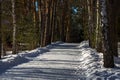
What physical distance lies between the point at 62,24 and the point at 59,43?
11.6 meters

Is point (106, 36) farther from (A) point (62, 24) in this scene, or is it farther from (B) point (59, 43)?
(A) point (62, 24)

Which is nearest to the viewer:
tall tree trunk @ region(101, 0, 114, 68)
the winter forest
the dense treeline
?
the winter forest

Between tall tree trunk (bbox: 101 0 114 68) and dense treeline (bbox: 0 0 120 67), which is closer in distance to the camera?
tall tree trunk (bbox: 101 0 114 68)

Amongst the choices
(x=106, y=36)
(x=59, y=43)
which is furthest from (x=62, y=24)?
(x=106, y=36)

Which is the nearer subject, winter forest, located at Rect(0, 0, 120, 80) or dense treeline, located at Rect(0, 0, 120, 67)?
winter forest, located at Rect(0, 0, 120, 80)

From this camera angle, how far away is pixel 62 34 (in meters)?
59.4

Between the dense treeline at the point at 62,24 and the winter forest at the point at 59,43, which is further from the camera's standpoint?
the dense treeline at the point at 62,24

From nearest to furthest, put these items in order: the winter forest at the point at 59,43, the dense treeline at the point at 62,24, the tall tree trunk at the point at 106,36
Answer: the winter forest at the point at 59,43
the tall tree trunk at the point at 106,36
the dense treeline at the point at 62,24

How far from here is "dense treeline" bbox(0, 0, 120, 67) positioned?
1466 cm

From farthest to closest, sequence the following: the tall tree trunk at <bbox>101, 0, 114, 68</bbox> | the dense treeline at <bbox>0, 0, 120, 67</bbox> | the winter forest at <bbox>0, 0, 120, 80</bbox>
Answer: the dense treeline at <bbox>0, 0, 120, 67</bbox> → the tall tree trunk at <bbox>101, 0, 114, 68</bbox> → the winter forest at <bbox>0, 0, 120, 80</bbox>

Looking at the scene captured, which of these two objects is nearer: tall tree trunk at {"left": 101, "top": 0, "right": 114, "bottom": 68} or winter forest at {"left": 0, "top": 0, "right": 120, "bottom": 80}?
winter forest at {"left": 0, "top": 0, "right": 120, "bottom": 80}

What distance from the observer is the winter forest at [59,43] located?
1395 centimetres

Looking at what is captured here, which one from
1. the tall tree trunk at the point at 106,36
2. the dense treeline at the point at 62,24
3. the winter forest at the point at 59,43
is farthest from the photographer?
the dense treeline at the point at 62,24

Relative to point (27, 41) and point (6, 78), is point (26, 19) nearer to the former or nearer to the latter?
point (27, 41)
